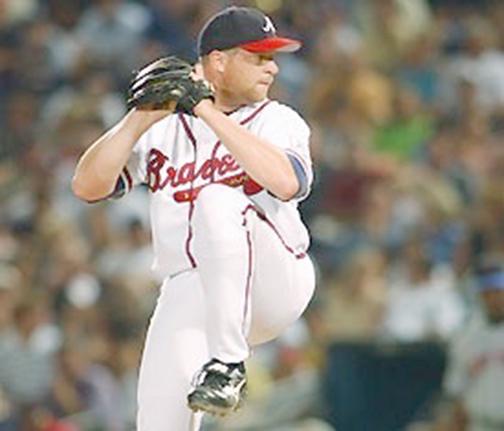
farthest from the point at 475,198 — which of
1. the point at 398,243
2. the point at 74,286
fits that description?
the point at 74,286

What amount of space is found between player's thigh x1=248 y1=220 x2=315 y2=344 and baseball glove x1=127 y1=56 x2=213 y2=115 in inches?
16.1

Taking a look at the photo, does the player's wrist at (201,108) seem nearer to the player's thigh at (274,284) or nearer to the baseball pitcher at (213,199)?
the baseball pitcher at (213,199)

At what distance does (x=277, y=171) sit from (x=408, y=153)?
578 cm

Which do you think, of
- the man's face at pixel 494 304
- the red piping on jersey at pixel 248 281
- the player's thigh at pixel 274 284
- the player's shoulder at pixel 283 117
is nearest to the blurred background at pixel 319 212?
the man's face at pixel 494 304

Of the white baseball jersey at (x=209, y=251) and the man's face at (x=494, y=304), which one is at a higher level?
the white baseball jersey at (x=209, y=251)

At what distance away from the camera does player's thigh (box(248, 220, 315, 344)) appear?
4914 mm

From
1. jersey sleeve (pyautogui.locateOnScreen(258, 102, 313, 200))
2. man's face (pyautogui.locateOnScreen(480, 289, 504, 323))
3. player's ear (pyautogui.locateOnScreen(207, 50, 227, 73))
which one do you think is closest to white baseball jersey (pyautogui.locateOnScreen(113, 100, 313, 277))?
jersey sleeve (pyautogui.locateOnScreen(258, 102, 313, 200))

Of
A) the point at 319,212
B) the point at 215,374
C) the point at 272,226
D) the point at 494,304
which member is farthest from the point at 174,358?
the point at 319,212

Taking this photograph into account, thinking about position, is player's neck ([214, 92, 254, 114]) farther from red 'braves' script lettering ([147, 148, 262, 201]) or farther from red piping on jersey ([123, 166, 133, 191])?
red piping on jersey ([123, 166, 133, 191])

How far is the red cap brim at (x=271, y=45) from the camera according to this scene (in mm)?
4859

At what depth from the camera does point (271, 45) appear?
4879 millimetres

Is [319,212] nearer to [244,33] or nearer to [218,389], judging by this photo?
[244,33]

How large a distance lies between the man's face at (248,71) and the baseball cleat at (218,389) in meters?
0.75

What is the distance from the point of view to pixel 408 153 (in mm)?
10461
